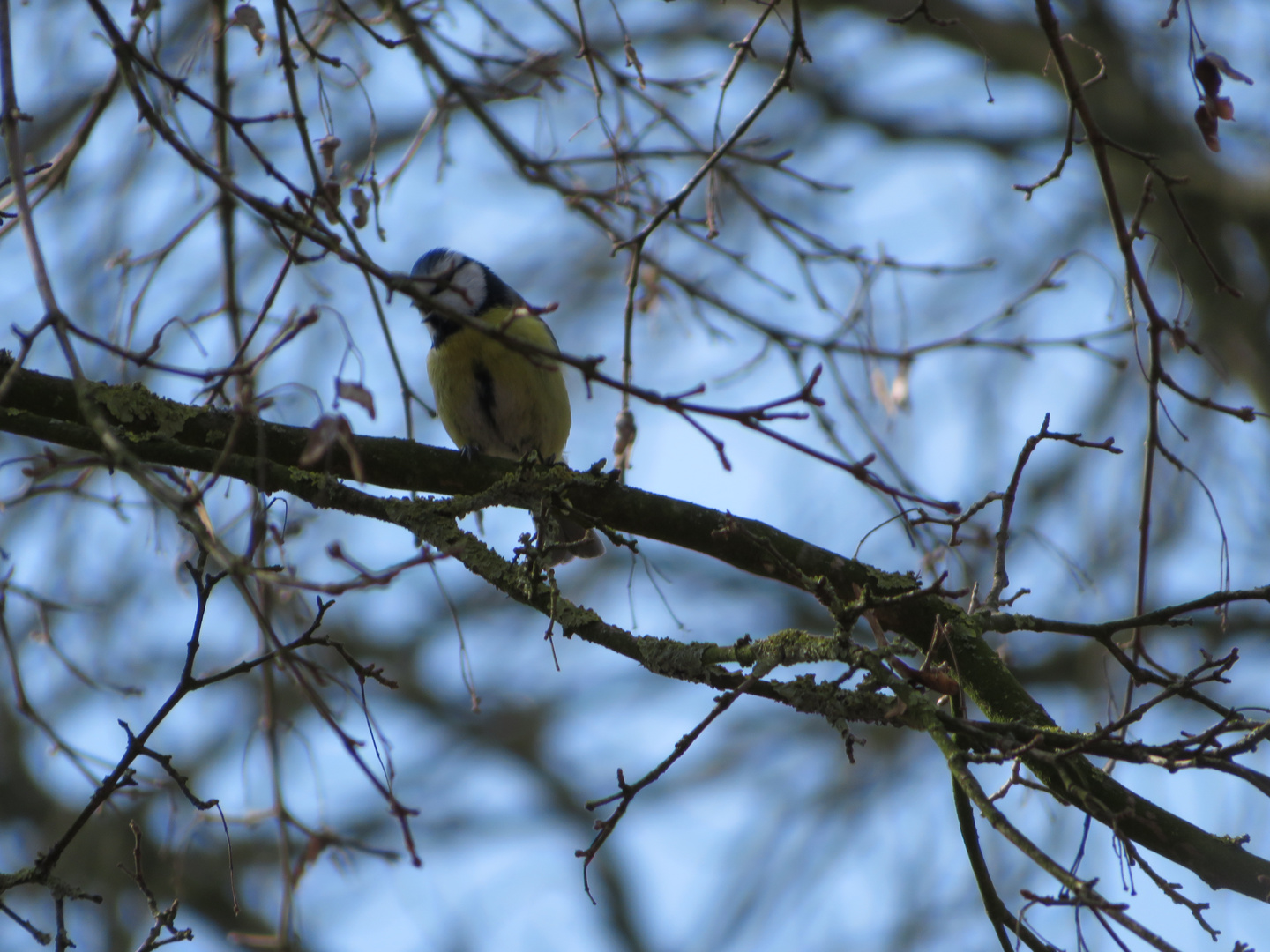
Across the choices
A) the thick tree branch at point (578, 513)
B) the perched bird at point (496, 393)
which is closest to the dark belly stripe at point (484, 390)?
the perched bird at point (496, 393)

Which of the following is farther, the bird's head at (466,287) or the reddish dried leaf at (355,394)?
the bird's head at (466,287)

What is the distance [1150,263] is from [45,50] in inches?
178

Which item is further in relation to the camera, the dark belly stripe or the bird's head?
the bird's head

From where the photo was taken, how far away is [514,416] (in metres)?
4.54

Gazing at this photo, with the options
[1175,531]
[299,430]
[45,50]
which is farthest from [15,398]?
[1175,531]

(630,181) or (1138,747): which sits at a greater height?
(630,181)

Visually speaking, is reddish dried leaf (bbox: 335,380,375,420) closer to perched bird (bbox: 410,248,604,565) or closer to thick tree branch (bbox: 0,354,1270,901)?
thick tree branch (bbox: 0,354,1270,901)

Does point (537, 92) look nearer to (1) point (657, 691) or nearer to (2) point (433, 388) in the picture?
(2) point (433, 388)

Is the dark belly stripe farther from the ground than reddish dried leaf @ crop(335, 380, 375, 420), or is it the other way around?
the dark belly stripe

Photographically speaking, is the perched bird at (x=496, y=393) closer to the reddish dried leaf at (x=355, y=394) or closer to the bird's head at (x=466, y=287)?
the bird's head at (x=466, y=287)

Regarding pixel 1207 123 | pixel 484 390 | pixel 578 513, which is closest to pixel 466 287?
pixel 484 390

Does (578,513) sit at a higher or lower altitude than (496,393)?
lower

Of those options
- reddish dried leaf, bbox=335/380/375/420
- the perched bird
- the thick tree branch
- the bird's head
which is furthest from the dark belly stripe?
reddish dried leaf, bbox=335/380/375/420

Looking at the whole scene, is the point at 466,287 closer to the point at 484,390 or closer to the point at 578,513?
the point at 484,390
